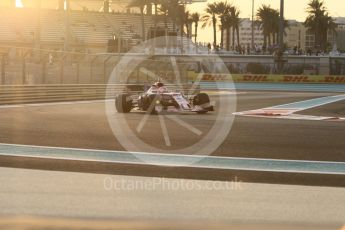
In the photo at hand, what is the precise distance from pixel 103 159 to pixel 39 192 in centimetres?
279

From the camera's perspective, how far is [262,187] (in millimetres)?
7242

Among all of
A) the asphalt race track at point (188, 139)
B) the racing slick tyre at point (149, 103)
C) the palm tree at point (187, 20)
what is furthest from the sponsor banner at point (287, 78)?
the palm tree at point (187, 20)

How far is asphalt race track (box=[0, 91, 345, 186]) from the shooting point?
8.33 metres

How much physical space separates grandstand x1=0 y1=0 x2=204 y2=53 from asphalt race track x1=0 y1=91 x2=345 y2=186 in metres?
55.7

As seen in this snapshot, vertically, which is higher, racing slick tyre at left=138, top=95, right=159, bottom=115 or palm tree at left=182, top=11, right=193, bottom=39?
palm tree at left=182, top=11, right=193, bottom=39

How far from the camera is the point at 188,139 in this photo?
12.8m

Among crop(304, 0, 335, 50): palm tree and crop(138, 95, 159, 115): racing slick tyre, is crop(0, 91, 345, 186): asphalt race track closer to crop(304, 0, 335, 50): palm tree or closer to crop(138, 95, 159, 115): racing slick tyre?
crop(138, 95, 159, 115): racing slick tyre

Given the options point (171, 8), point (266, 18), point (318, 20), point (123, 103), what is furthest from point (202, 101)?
point (266, 18)

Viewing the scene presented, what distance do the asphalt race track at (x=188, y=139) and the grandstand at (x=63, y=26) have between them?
55666mm

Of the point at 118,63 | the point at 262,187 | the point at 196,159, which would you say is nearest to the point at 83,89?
the point at 118,63

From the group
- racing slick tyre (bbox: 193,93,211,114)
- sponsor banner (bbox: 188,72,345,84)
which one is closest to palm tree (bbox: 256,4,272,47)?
sponsor banner (bbox: 188,72,345,84)

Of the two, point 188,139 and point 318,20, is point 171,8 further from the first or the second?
point 188,139

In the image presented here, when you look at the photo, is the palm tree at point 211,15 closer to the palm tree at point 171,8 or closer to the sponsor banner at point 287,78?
the palm tree at point 171,8

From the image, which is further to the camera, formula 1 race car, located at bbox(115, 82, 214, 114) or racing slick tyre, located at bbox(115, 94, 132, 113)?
racing slick tyre, located at bbox(115, 94, 132, 113)
